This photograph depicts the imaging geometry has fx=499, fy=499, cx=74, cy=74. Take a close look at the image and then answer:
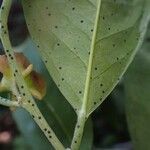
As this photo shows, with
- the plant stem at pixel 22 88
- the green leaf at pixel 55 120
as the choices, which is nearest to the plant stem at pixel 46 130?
the plant stem at pixel 22 88

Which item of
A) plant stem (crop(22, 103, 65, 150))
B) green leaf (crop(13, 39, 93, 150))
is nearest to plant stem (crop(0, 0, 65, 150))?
plant stem (crop(22, 103, 65, 150))

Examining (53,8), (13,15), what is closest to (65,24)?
(53,8)

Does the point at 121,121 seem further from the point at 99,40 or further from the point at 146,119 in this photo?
the point at 99,40

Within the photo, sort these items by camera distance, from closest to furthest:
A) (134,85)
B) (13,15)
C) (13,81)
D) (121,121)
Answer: (13,81) < (134,85) < (121,121) < (13,15)

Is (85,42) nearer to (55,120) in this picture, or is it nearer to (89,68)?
(89,68)

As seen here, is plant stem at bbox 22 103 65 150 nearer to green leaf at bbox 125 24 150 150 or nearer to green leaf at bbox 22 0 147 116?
green leaf at bbox 22 0 147 116

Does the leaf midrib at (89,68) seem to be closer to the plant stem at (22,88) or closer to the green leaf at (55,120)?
the plant stem at (22,88)
